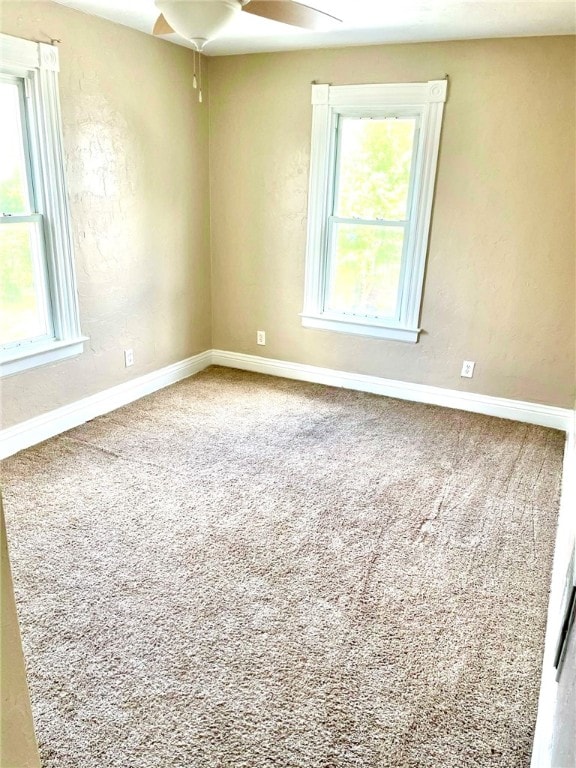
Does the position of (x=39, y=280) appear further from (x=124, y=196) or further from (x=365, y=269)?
(x=365, y=269)

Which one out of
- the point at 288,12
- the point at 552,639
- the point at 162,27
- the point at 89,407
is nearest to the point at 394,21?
the point at 288,12

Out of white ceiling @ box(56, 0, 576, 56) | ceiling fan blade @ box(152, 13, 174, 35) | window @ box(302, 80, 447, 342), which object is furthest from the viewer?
window @ box(302, 80, 447, 342)

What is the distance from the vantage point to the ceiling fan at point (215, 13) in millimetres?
1775

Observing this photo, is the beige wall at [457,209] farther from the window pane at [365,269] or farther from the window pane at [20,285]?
the window pane at [20,285]

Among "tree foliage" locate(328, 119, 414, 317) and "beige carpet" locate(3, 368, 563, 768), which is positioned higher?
"tree foliage" locate(328, 119, 414, 317)

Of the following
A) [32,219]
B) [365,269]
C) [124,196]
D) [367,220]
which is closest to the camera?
[32,219]

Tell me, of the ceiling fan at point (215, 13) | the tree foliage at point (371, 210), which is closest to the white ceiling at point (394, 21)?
the tree foliage at point (371, 210)

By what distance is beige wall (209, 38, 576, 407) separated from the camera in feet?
10.9

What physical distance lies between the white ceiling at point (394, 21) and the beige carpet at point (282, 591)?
2297mm

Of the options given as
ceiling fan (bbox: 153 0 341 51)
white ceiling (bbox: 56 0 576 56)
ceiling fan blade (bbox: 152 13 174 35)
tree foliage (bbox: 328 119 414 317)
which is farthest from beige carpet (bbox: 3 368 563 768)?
white ceiling (bbox: 56 0 576 56)

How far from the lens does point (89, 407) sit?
11.7 feet

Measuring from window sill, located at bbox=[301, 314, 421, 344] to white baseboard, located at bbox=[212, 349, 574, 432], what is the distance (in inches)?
13.4

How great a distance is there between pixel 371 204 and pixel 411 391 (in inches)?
55.1

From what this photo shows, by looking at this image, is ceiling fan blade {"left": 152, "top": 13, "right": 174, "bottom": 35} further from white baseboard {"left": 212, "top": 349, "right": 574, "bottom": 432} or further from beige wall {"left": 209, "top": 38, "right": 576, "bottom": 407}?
white baseboard {"left": 212, "top": 349, "right": 574, "bottom": 432}
